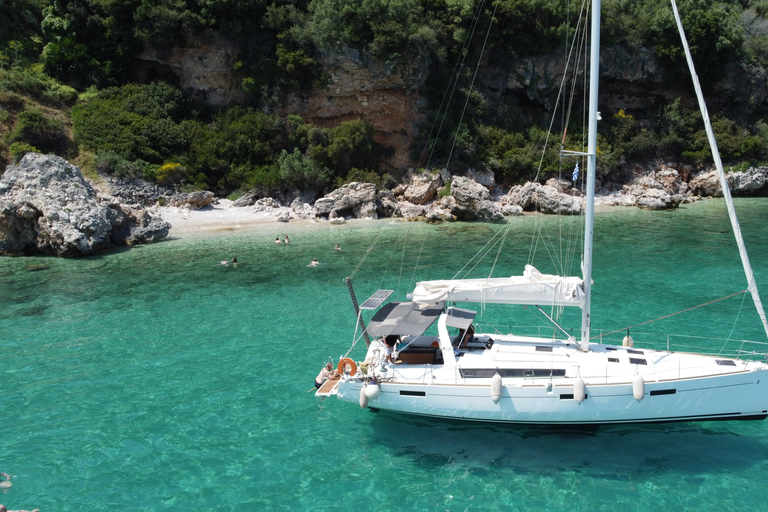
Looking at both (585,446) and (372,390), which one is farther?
(372,390)

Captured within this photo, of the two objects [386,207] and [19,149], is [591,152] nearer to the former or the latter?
[386,207]

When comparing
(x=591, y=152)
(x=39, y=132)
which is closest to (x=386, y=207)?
(x=39, y=132)

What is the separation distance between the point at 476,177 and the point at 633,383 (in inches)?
1389

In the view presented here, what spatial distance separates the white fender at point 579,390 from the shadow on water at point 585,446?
125 centimetres

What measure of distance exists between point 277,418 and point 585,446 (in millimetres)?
7189

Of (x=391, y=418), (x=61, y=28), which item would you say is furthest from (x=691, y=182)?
(x=61, y=28)

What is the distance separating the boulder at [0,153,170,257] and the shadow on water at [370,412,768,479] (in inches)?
952

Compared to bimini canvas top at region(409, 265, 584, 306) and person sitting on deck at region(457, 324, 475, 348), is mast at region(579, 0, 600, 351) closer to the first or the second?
bimini canvas top at region(409, 265, 584, 306)

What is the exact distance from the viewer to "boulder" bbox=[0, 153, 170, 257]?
28531mm

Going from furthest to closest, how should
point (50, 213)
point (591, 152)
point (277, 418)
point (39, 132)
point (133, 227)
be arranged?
point (39, 132)
point (133, 227)
point (50, 213)
point (277, 418)
point (591, 152)

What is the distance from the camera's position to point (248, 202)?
40.1 m

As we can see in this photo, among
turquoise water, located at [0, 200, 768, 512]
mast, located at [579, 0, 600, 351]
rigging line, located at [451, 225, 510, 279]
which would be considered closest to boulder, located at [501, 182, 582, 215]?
rigging line, located at [451, 225, 510, 279]

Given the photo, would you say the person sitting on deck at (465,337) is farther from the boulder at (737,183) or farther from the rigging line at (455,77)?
the boulder at (737,183)

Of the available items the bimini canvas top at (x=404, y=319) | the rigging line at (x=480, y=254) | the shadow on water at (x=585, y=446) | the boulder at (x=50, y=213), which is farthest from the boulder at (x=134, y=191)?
the shadow on water at (x=585, y=446)
